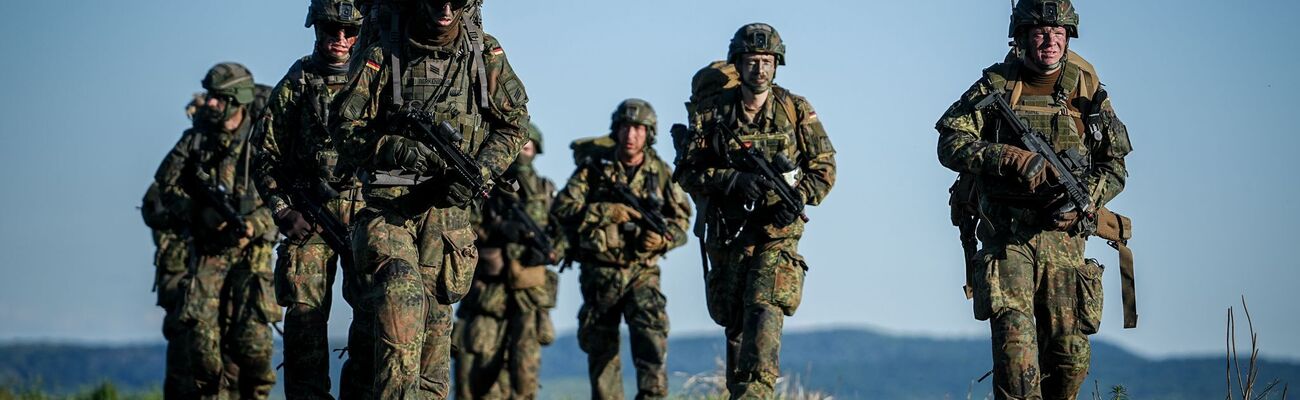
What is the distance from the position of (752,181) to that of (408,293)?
373cm

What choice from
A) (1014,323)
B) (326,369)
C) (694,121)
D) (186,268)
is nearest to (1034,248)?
(1014,323)

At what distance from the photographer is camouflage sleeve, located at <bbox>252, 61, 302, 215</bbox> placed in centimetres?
1460

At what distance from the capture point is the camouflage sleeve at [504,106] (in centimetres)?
1258

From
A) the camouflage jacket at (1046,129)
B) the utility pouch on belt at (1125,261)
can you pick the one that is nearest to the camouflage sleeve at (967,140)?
the camouflage jacket at (1046,129)

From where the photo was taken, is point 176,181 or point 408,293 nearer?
point 408,293

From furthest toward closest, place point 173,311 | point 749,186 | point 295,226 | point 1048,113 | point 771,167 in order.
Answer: point 173,311, point 771,167, point 749,186, point 295,226, point 1048,113

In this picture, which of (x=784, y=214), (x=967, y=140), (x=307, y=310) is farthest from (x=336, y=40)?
(x=967, y=140)

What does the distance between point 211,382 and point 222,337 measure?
0.35m

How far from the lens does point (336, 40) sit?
14984 millimetres

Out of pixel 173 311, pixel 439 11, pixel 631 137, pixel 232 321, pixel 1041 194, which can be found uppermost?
pixel 631 137

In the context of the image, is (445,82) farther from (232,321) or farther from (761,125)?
(232,321)

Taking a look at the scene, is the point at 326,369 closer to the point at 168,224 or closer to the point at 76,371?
the point at 168,224

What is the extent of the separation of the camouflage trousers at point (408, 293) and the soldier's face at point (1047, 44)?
3518 mm

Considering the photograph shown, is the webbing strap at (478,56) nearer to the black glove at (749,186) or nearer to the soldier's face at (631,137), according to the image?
the black glove at (749,186)
